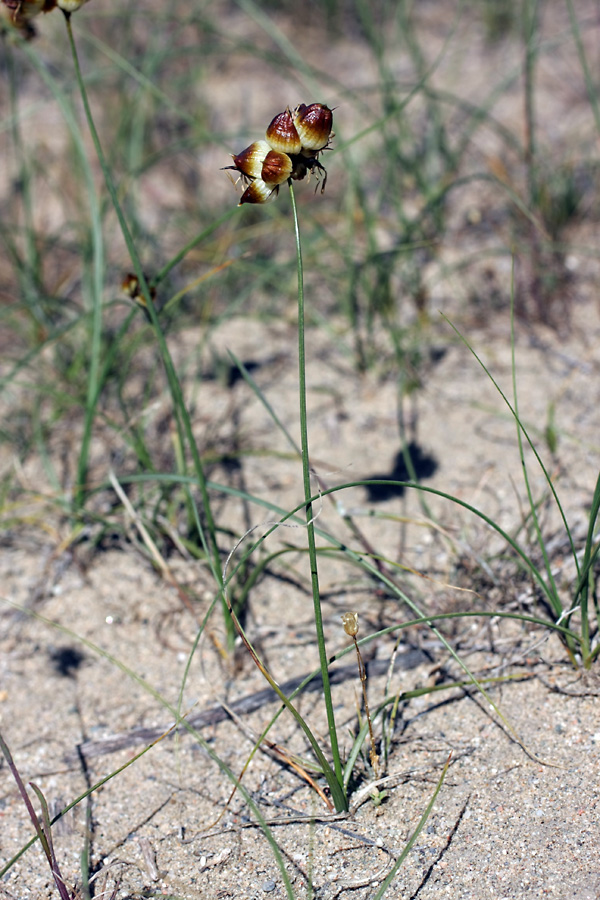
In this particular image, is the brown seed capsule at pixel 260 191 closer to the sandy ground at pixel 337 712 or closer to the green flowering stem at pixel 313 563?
the green flowering stem at pixel 313 563

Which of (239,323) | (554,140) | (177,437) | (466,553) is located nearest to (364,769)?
(466,553)

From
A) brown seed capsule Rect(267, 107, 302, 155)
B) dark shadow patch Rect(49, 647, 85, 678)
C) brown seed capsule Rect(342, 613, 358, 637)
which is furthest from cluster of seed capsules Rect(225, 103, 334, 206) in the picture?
dark shadow patch Rect(49, 647, 85, 678)

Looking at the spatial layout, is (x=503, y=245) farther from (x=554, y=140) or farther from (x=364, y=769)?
(x=364, y=769)

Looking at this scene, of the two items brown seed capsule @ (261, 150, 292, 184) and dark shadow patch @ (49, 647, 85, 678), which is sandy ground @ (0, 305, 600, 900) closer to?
dark shadow patch @ (49, 647, 85, 678)

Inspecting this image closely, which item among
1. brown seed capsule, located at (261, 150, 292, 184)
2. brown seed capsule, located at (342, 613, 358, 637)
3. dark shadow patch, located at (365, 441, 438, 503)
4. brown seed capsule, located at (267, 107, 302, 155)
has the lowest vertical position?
brown seed capsule, located at (342, 613, 358, 637)

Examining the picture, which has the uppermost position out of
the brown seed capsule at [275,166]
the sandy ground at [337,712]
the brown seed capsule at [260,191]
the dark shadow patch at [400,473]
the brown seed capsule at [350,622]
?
the brown seed capsule at [275,166]

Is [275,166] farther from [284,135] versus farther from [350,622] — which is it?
[350,622]

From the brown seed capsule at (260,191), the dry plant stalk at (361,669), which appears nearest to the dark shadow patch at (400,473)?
the dry plant stalk at (361,669)
